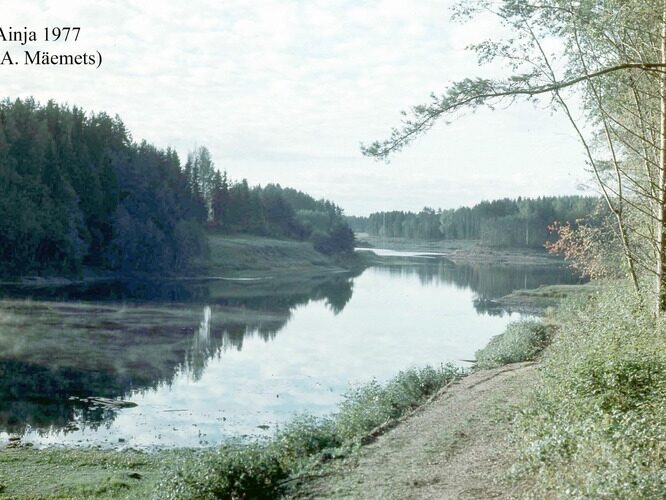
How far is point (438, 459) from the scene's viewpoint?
10.5 metres

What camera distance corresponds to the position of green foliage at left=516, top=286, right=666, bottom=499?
6.45 meters

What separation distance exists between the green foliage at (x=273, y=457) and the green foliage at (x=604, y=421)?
382 centimetres

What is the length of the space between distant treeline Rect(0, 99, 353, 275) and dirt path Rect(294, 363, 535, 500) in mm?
54864

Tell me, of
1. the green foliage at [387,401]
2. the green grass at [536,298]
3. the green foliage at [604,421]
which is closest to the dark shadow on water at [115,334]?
the green grass at [536,298]

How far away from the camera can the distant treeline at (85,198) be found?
6209 centimetres

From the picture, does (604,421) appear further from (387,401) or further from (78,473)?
(78,473)

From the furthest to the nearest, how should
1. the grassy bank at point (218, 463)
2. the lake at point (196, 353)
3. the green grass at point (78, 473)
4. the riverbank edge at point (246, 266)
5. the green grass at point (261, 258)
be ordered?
the green grass at point (261, 258) → the riverbank edge at point (246, 266) → the lake at point (196, 353) → the green grass at point (78, 473) → the grassy bank at point (218, 463)

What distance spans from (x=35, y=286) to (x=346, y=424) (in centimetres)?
5005

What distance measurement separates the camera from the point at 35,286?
5822 centimetres

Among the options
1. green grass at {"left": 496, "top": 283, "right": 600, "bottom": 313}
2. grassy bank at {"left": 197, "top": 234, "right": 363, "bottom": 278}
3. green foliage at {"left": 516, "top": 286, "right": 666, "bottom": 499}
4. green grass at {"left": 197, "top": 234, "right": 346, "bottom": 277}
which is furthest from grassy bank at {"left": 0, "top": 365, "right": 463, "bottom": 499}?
green grass at {"left": 197, "top": 234, "right": 346, "bottom": 277}

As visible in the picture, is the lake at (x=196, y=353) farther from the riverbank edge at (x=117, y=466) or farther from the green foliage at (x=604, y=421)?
the green foliage at (x=604, y=421)

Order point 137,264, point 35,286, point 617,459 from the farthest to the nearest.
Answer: point 137,264 < point 35,286 < point 617,459

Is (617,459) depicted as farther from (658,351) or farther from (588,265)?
(588,265)

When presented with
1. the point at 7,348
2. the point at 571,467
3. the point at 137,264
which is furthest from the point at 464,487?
the point at 137,264
